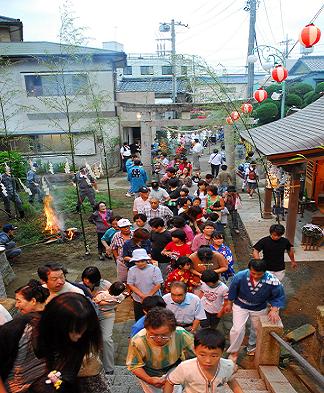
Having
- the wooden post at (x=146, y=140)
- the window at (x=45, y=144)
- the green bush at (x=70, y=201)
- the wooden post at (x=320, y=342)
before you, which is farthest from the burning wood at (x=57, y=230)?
the window at (x=45, y=144)

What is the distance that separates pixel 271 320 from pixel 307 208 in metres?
8.46

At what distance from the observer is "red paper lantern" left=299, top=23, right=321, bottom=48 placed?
22.1 ft

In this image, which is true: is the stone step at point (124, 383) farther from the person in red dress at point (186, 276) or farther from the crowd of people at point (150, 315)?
the person in red dress at point (186, 276)

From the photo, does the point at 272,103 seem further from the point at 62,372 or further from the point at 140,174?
the point at 62,372

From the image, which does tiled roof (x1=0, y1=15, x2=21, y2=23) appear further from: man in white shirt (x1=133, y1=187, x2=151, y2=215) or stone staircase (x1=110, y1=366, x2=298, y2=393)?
stone staircase (x1=110, y1=366, x2=298, y2=393)

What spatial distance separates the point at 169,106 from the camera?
17.0 metres

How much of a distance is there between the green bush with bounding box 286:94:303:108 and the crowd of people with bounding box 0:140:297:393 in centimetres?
1469

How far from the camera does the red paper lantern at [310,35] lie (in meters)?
6.75

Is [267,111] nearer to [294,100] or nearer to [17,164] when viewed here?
[294,100]

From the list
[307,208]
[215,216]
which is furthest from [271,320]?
[307,208]

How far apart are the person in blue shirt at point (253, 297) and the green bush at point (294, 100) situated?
57.1 feet

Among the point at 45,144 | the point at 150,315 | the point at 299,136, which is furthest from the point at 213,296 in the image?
the point at 45,144

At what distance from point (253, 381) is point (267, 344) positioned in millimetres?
537

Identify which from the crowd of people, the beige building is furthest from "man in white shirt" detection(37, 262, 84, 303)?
the beige building
